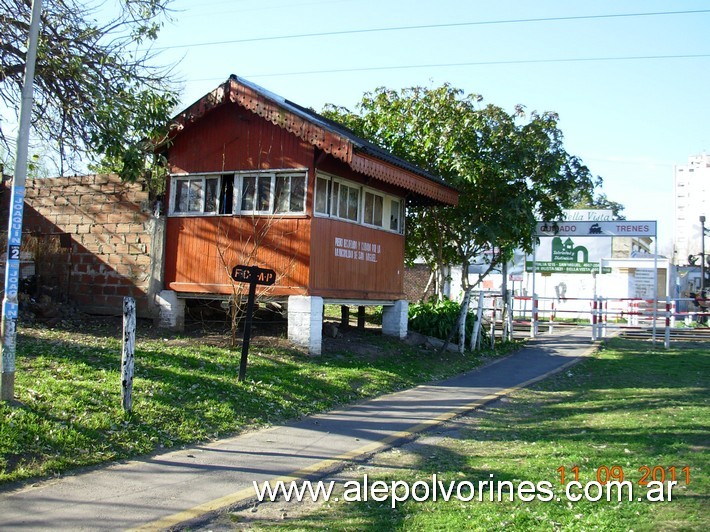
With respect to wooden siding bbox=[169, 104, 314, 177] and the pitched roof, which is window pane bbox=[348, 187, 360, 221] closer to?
the pitched roof

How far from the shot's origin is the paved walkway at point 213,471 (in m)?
5.42

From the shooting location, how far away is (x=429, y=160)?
19.7 m

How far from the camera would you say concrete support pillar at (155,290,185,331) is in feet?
48.7

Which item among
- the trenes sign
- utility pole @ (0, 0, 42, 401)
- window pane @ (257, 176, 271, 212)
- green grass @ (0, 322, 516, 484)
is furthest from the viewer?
the trenes sign

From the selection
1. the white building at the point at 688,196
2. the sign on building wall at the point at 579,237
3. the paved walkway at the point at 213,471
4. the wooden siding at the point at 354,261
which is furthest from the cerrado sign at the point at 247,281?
the white building at the point at 688,196

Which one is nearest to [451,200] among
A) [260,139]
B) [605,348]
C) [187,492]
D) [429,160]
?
[429,160]

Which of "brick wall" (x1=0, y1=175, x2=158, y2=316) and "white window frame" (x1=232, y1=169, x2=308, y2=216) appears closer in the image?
"white window frame" (x1=232, y1=169, x2=308, y2=216)

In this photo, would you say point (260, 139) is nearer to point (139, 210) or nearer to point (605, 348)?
point (139, 210)

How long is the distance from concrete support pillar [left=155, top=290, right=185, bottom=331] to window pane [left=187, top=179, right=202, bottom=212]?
1.85 meters

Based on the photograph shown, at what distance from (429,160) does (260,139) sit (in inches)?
263

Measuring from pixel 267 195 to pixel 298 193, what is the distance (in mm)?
738

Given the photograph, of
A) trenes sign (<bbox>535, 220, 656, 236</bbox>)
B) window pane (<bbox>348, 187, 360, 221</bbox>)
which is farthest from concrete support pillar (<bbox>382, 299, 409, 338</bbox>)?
trenes sign (<bbox>535, 220, 656, 236</bbox>)

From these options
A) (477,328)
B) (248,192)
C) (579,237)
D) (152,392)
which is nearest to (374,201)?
(248,192)

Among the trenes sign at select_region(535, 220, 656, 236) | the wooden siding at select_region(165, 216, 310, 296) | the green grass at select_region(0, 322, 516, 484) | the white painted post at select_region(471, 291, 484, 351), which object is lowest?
the green grass at select_region(0, 322, 516, 484)
